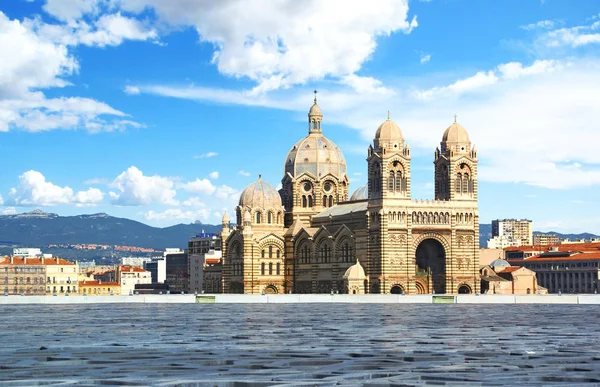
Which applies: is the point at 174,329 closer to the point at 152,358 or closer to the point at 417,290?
the point at 152,358

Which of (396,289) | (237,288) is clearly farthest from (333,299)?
(237,288)

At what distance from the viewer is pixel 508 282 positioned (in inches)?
6486

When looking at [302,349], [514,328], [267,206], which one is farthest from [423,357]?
[267,206]

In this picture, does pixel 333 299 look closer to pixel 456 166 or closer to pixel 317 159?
pixel 456 166

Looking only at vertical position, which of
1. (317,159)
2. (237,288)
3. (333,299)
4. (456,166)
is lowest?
(333,299)

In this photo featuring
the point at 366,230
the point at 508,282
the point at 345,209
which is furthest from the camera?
the point at 345,209

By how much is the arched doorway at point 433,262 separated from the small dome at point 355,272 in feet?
29.3

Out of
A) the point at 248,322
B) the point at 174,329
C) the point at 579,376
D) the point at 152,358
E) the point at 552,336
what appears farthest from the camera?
the point at 248,322

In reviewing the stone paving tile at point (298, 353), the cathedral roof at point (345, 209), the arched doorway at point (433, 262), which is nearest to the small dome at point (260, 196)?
the cathedral roof at point (345, 209)

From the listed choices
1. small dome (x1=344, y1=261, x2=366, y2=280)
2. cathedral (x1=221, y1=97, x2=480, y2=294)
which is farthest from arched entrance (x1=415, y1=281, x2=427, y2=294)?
small dome (x1=344, y1=261, x2=366, y2=280)

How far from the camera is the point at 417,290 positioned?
15338 cm

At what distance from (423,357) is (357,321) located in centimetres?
3067

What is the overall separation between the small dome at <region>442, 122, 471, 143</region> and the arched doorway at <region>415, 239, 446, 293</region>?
1332 centimetres

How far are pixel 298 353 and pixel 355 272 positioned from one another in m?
105
